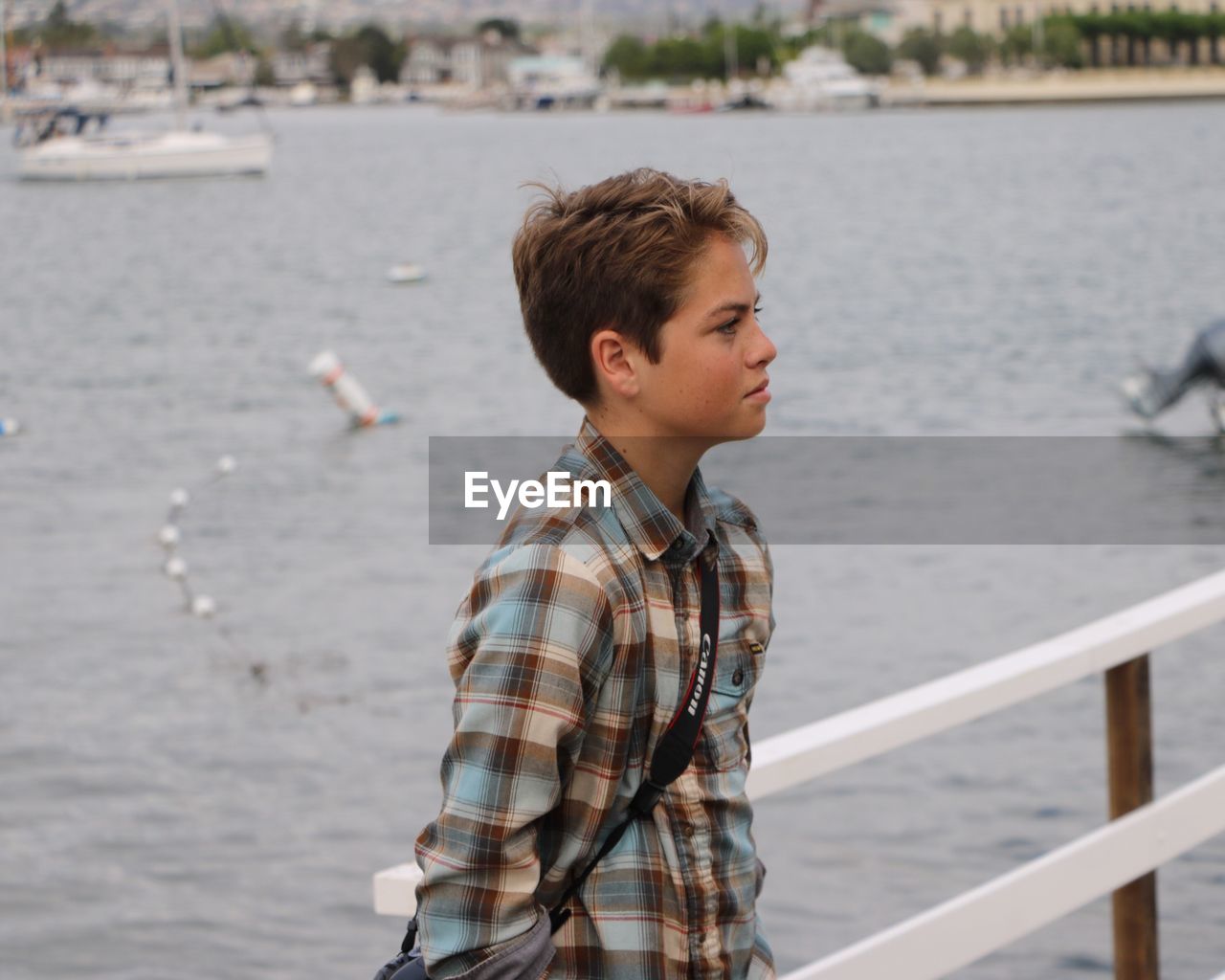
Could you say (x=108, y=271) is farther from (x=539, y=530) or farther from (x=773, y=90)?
(x=773, y=90)

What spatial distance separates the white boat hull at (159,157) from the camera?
7994 cm

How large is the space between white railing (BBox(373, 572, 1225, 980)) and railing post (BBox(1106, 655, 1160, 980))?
3cm

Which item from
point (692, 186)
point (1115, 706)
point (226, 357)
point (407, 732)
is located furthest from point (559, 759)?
point (226, 357)

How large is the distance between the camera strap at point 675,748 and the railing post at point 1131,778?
1534 mm

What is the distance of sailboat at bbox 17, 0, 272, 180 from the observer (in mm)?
79875

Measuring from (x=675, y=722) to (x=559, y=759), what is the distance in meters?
0.12

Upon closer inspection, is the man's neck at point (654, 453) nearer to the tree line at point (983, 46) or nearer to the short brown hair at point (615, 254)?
the short brown hair at point (615, 254)

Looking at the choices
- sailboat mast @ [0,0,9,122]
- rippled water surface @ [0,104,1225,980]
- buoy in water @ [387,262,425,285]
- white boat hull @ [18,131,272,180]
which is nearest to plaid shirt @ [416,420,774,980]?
rippled water surface @ [0,104,1225,980]

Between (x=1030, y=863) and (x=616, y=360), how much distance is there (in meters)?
1.37

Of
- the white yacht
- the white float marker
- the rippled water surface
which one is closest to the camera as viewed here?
the rippled water surface

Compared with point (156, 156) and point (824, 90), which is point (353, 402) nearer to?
point (156, 156)

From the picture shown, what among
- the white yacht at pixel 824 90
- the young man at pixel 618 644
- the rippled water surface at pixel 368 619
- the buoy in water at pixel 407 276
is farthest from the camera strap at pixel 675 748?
the white yacht at pixel 824 90

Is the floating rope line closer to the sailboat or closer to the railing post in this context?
the railing post

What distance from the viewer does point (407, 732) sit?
34.1 feet
